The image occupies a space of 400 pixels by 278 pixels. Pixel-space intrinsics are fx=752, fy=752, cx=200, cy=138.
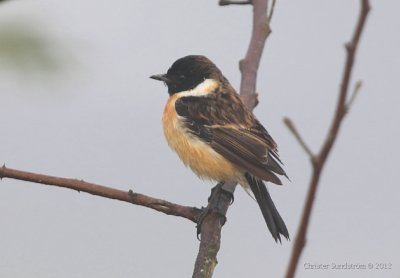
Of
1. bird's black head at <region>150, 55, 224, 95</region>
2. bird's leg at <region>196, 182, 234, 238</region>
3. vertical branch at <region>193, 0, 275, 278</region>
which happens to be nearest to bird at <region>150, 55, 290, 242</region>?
bird's black head at <region>150, 55, 224, 95</region>

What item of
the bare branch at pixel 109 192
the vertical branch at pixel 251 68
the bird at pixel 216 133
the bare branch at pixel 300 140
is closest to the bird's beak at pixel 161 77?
the bird at pixel 216 133

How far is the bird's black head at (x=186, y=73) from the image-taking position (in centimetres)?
668

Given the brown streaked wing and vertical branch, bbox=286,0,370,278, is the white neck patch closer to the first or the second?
the brown streaked wing

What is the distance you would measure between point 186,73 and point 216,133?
3.36 feet

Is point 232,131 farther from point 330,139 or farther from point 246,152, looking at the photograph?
point 330,139

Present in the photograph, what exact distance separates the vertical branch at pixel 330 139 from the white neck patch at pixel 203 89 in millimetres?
5319

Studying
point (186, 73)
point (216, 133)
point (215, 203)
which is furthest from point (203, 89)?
point (215, 203)

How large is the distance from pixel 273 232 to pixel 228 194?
1.32ft

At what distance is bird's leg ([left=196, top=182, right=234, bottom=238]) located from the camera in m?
4.00

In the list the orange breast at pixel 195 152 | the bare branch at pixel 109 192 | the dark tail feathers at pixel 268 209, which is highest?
the orange breast at pixel 195 152

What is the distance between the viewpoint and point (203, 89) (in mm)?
6570

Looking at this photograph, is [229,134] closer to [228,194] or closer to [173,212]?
[228,194]

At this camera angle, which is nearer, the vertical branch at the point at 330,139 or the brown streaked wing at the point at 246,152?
the vertical branch at the point at 330,139

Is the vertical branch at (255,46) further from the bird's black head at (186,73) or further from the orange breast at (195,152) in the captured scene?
the bird's black head at (186,73)
